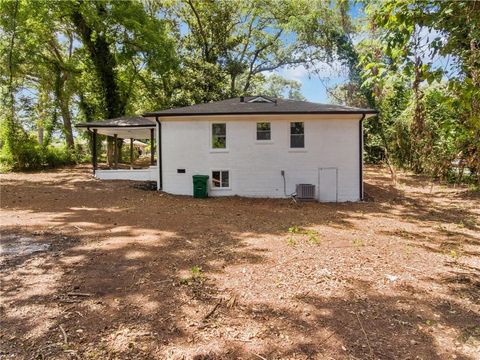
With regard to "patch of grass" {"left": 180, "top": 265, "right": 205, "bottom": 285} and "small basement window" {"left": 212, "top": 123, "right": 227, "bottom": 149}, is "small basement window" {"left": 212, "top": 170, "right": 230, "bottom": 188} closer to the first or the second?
"small basement window" {"left": 212, "top": 123, "right": 227, "bottom": 149}

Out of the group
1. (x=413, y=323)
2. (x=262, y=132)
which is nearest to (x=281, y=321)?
(x=413, y=323)

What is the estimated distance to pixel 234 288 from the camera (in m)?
4.46

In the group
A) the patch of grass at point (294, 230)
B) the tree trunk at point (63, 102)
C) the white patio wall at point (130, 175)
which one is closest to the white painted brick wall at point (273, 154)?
the white patio wall at point (130, 175)

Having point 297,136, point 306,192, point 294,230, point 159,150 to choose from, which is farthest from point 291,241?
point 159,150

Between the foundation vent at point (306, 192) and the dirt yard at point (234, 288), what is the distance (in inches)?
157

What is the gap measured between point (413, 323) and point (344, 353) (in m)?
1.12

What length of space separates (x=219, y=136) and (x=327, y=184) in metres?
4.95

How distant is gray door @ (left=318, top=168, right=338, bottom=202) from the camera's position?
13.4 metres

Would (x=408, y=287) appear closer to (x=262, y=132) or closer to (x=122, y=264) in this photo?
(x=122, y=264)

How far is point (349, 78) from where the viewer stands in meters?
26.2

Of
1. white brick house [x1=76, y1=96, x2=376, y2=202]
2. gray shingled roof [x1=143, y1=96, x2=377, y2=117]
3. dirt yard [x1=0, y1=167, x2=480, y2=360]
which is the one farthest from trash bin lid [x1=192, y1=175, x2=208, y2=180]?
dirt yard [x1=0, y1=167, x2=480, y2=360]

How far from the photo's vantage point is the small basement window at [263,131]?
44.2ft

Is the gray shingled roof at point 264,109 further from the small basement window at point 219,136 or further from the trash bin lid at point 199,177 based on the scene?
the trash bin lid at point 199,177

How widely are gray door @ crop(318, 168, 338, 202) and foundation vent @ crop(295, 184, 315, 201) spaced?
494 millimetres
